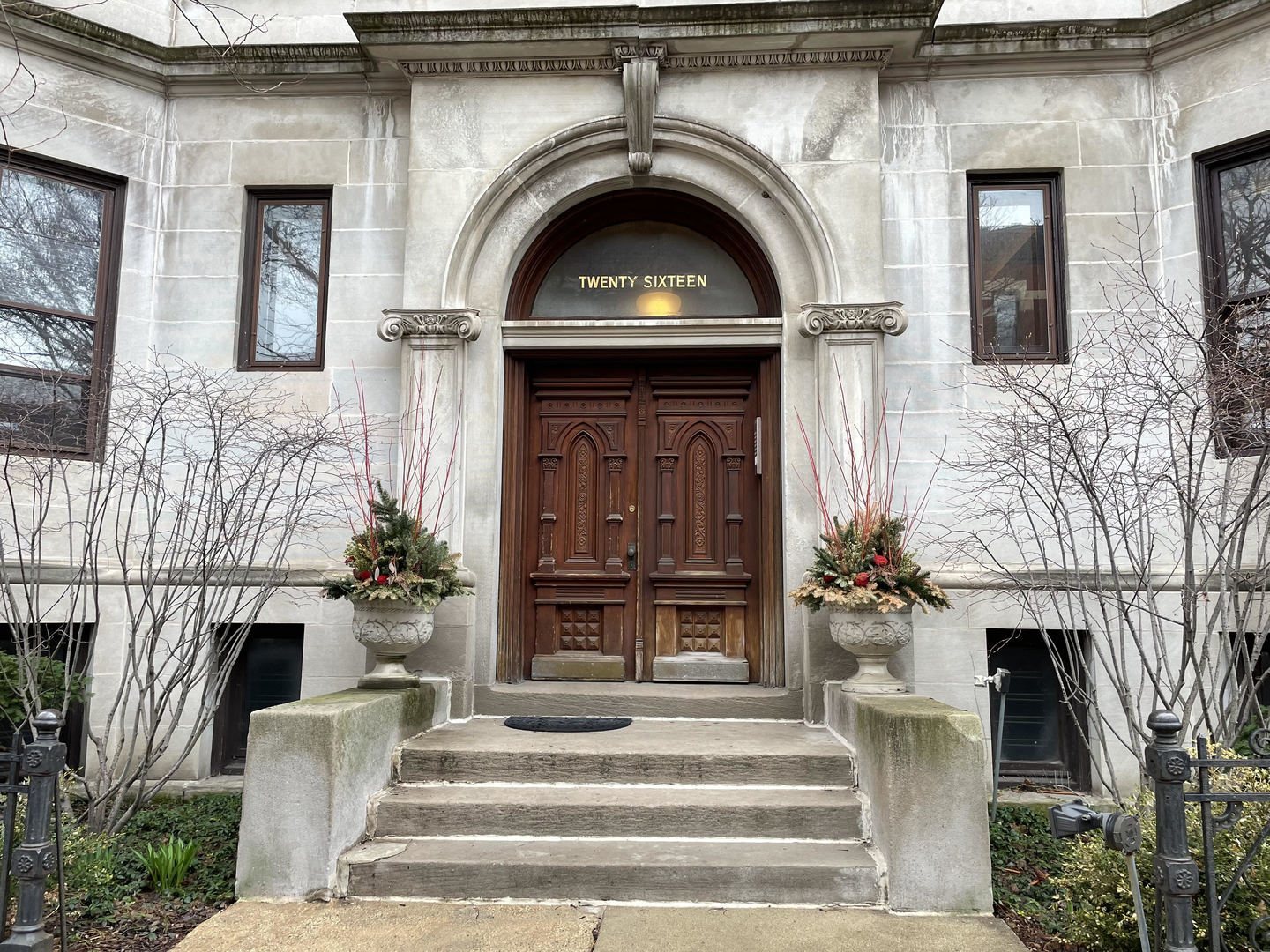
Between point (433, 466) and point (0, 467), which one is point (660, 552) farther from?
point (0, 467)

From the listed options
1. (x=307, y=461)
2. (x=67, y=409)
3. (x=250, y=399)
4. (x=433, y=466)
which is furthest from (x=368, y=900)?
(x=67, y=409)

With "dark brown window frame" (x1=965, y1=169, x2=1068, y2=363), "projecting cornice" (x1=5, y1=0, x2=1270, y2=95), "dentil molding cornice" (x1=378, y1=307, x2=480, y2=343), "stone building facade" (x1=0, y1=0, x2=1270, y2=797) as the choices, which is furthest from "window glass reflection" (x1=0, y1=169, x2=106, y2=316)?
"dark brown window frame" (x1=965, y1=169, x2=1068, y2=363)

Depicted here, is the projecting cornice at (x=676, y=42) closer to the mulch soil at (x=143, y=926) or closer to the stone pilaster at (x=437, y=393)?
the stone pilaster at (x=437, y=393)

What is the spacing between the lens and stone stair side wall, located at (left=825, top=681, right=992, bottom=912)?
4762 millimetres

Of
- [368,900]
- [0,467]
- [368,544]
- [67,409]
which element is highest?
[67,409]

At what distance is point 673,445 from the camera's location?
308 inches

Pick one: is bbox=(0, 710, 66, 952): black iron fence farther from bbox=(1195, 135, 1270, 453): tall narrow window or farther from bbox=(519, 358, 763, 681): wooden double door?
bbox=(1195, 135, 1270, 453): tall narrow window

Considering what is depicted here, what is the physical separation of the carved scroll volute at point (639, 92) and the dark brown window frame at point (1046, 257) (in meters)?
2.78

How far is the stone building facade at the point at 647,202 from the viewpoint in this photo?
716 centimetres

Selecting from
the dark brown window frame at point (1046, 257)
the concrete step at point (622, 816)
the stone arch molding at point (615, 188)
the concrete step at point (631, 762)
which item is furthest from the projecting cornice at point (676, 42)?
the concrete step at point (622, 816)

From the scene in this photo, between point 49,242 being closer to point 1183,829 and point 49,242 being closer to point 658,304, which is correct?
point 658,304

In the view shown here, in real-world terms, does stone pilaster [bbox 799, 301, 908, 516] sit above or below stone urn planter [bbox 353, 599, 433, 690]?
above

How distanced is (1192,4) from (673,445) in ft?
18.0

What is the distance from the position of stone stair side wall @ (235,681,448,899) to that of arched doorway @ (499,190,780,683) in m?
2.45
